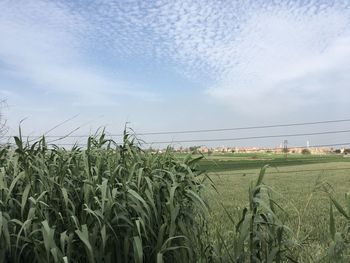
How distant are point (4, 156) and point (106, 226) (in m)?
1.33

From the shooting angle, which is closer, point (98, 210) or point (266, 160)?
point (98, 210)

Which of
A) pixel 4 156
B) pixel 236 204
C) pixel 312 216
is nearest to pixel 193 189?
pixel 4 156

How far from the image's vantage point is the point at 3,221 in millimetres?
2996

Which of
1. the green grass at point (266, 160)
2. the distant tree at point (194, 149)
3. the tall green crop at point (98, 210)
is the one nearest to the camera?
the tall green crop at point (98, 210)

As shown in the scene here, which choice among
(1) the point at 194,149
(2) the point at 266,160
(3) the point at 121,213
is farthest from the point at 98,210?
(2) the point at 266,160

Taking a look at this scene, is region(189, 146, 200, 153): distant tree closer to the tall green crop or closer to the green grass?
the tall green crop

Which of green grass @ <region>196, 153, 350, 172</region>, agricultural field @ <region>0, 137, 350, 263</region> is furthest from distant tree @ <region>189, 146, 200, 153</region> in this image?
green grass @ <region>196, 153, 350, 172</region>

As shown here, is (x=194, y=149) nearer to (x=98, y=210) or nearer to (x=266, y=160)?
(x=98, y=210)

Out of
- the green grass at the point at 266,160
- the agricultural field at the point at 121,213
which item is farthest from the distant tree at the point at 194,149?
the green grass at the point at 266,160

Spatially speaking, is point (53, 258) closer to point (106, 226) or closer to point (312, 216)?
point (106, 226)

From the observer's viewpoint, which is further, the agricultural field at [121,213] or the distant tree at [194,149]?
the distant tree at [194,149]

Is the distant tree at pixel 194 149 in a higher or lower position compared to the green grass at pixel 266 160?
lower

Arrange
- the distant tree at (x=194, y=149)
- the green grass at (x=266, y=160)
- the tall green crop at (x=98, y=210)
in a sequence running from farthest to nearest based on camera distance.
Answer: the green grass at (x=266, y=160) → the distant tree at (x=194, y=149) → the tall green crop at (x=98, y=210)

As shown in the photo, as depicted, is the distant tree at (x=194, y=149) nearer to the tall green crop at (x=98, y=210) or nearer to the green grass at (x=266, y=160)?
the tall green crop at (x=98, y=210)
